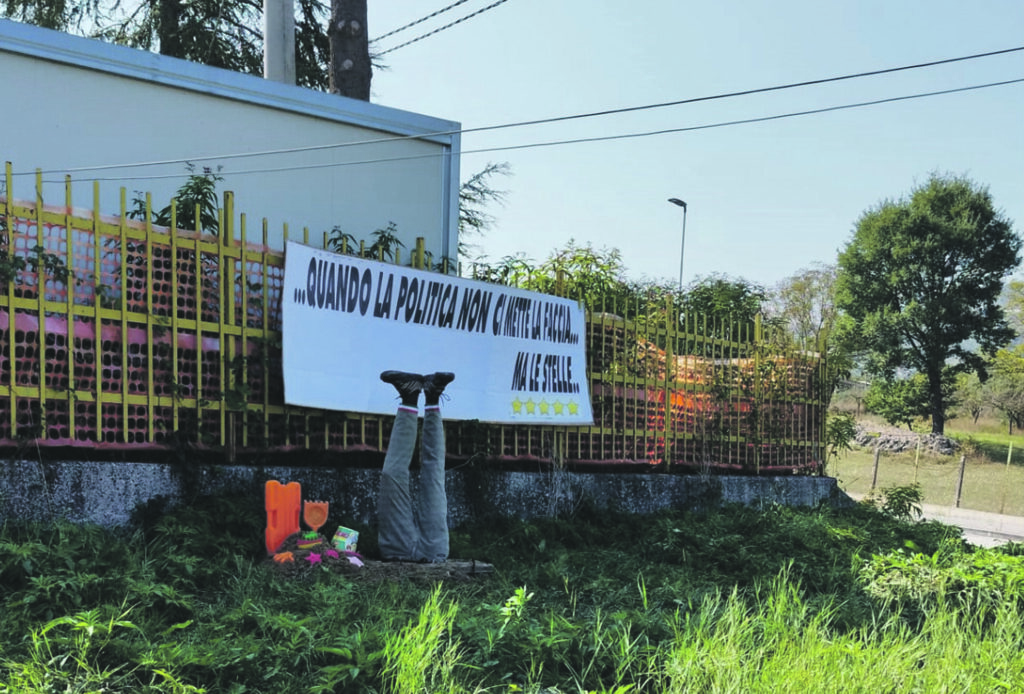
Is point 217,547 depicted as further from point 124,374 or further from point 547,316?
point 547,316

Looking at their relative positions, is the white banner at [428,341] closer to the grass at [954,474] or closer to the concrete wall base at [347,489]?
the concrete wall base at [347,489]

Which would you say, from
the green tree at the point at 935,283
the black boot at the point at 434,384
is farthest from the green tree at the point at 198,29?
the green tree at the point at 935,283

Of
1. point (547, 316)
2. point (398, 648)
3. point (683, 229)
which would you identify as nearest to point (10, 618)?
point (398, 648)

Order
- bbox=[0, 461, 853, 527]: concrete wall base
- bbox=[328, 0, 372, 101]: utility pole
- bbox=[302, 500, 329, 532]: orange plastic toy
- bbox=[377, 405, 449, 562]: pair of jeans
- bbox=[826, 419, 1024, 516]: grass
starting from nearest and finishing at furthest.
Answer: bbox=[0, 461, 853, 527]: concrete wall base < bbox=[302, 500, 329, 532]: orange plastic toy < bbox=[377, 405, 449, 562]: pair of jeans < bbox=[328, 0, 372, 101]: utility pole < bbox=[826, 419, 1024, 516]: grass

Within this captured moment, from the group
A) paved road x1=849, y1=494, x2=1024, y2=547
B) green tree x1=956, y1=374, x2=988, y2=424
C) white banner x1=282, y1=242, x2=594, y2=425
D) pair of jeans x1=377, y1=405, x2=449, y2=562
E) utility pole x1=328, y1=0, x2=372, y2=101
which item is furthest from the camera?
green tree x1=956, y1=374, x2=988, y2=424

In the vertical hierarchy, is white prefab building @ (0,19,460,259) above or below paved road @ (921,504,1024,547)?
above

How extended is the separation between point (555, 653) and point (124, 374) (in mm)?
3360

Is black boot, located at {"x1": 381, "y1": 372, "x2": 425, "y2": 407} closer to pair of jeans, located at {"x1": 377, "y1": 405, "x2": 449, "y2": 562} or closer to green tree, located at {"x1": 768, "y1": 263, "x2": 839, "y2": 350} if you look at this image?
pair of jeans, located at {"x1": 377, "y1": 405, "x2": 449, "y2": 562}

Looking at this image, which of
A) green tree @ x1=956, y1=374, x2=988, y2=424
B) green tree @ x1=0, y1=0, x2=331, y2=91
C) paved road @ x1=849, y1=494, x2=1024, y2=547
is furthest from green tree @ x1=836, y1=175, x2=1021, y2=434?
green tree @ x1=0, y1=0, x2=331, y2=91

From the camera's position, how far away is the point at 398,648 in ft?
12.6

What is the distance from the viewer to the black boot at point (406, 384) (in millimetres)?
6461

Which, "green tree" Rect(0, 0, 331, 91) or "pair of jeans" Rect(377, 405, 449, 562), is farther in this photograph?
"green tree" Rect(0, 0, 331, 91)

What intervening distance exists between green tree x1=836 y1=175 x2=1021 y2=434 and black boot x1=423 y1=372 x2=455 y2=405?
3910 cm

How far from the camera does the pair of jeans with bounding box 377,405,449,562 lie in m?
6.37
